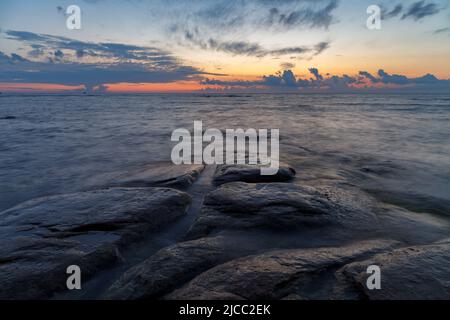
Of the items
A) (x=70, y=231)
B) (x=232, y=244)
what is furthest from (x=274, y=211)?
(x=70, y=231)

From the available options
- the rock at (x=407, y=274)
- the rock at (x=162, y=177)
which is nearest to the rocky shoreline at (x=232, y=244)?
the rock at (x=407, y=274)

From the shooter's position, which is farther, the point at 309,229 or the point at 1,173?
the point at 1,173

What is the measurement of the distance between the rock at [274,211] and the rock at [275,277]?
0.79 m

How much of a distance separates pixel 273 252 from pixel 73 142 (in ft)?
40.4

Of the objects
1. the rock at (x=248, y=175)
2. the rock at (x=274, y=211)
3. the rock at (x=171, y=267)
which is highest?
the rock at (x=248, y=175)

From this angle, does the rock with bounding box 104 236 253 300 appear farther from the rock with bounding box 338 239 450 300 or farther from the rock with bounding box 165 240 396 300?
the rock with bounding box 338 239 450 300

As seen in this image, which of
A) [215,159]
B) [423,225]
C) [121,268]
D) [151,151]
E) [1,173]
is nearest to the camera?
[121,268]

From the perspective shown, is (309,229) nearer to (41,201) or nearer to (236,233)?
(236,233)

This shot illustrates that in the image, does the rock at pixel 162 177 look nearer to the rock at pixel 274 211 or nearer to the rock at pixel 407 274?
the rock at pixel 274 211

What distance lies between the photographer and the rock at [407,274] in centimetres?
246

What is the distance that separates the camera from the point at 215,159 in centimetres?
872

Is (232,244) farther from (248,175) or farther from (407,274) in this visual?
(248,175)

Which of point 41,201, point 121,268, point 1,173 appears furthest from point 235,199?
point 1,173

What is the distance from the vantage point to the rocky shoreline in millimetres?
2646
